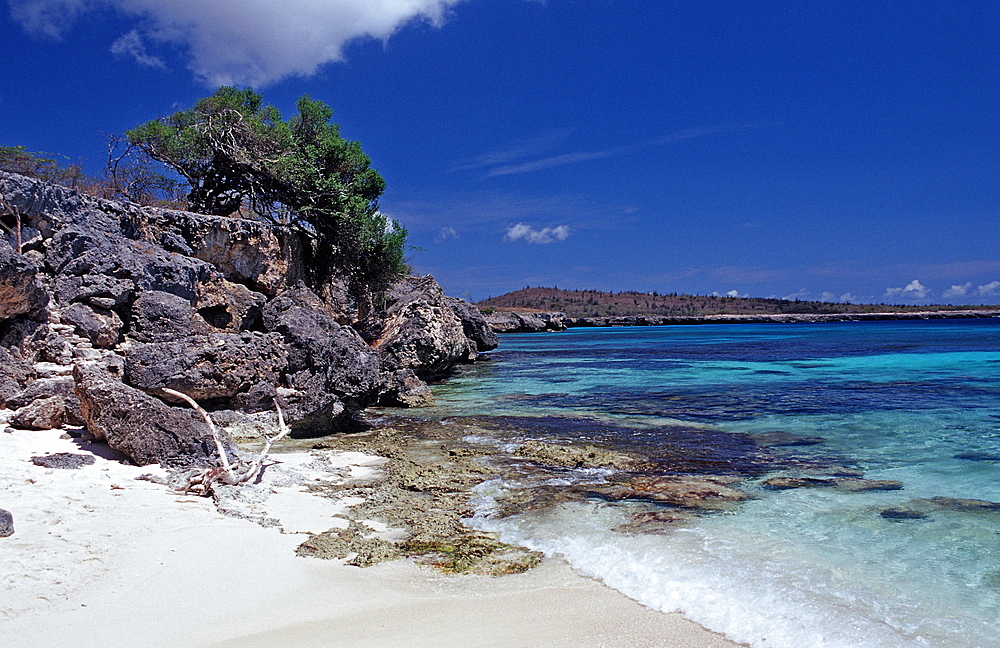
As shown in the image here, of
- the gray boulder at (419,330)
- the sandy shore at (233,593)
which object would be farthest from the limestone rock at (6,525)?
the gray boulder at (419,330)

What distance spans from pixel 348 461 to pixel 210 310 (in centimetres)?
552

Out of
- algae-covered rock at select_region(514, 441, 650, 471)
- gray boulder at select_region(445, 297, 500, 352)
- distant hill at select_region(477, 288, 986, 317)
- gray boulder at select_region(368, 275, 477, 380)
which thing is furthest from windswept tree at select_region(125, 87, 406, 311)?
distant hill at select_region(477, 288, 986, 317)

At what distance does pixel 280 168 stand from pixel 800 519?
45.7 ft

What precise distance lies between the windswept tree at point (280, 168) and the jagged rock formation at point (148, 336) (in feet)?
9.49

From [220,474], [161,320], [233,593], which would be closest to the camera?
[233,593]

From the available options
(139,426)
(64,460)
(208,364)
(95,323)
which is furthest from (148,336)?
(64,460)

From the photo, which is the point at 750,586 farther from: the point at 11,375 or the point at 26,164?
the point at 26,164

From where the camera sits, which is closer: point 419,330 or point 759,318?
point 419,330

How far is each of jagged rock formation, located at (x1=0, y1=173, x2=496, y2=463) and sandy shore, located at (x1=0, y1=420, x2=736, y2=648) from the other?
4.78 feet

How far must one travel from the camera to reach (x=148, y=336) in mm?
9086

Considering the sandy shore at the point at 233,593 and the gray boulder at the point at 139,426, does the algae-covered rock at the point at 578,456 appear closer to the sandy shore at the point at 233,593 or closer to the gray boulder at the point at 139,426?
the sandy shore at the point at 233,593

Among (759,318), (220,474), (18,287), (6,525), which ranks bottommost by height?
(220,474)

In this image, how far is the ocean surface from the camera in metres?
4.03

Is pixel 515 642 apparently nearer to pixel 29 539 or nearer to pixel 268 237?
pixel 29 539
